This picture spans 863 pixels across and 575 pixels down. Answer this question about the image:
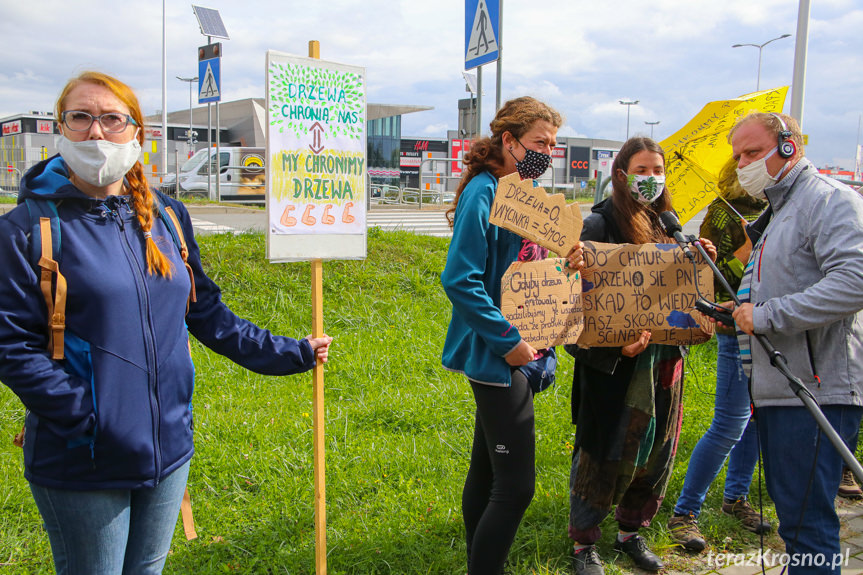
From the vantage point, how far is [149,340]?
1896mm

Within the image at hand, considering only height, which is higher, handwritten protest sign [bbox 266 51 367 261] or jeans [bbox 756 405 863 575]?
handwritten protest sign [bbox 266 51 367 261]

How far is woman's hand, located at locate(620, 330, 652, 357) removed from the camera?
2.88 m

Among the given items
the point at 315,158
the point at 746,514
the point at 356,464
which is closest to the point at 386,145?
the point at 356,464

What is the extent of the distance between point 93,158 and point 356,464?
2613mm

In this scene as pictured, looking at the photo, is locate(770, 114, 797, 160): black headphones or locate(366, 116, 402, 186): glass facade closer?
locate(770, 114, 797, 160): black headphones

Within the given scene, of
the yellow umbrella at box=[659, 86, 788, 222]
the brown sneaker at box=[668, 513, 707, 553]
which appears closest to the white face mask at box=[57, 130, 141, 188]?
the yellow umbrella at box=[659, 86, 788, 222]

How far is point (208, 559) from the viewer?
10.3 ft

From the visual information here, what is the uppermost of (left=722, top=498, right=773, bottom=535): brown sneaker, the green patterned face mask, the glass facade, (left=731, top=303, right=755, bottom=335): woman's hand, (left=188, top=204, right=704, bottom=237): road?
the glass facade

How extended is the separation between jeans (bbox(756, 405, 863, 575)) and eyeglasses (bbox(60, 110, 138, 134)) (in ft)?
8.04

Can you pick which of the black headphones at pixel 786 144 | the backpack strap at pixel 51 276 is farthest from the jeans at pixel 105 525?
the black headphones at pixel 786 144

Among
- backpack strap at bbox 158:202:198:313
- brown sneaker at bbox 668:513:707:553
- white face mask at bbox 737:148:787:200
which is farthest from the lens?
brown sneaker at bbox 668:513:707:553

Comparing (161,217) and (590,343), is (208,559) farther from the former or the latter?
(590,343)

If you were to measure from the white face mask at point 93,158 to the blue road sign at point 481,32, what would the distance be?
15.9 feet

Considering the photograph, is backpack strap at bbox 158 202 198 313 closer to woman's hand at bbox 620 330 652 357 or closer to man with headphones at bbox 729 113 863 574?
woman's hand at bbox 620 330 652 357
